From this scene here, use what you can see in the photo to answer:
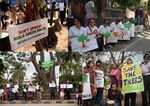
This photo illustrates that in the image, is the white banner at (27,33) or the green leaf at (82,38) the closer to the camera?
the white banner at (27,33)

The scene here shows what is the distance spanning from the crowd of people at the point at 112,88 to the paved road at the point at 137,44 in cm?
32

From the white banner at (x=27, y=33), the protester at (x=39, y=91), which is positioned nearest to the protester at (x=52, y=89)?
the protester at (x=39, y=91)

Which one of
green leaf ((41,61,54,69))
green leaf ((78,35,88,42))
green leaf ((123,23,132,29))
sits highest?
green leaf ((123,23,132,29))

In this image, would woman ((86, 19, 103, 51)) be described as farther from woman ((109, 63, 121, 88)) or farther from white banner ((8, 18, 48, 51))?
white banner ((8, 18, 48, 51))

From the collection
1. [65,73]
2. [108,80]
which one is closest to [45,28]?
[65,73]

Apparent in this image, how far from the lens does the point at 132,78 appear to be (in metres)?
6.68

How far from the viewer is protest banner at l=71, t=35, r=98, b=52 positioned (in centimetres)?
634

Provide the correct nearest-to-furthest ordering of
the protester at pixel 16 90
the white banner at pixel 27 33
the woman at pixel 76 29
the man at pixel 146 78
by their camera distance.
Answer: the white banner at pixel 27 33 < the woman at pixel 76 29 < the protester at pixel 16 90 < the man at pixel 146 78

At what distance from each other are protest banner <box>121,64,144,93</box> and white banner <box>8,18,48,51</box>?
3.81ft

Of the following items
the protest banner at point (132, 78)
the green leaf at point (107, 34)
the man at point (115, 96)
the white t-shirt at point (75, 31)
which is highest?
the white t-shirt at point (75, 31)

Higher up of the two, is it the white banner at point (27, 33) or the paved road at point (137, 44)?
the white banner at point (27, 33)

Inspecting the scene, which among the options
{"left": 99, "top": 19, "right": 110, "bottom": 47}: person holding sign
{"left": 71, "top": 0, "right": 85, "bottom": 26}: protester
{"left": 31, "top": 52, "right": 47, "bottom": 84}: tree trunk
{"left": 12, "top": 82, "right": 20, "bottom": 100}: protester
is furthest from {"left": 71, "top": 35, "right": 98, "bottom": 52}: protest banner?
{"left": 12, "top": 82, "right": 20, "bottom": 100}: protester

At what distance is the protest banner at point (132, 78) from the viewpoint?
6656mm

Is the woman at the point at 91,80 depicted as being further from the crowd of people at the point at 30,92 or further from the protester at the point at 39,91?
the protester at the point at 39,91
